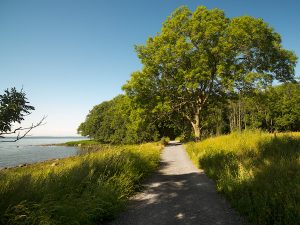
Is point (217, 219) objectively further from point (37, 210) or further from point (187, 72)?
point (187, 72)

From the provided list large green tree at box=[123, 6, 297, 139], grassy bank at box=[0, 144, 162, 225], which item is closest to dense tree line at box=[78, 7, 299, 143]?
large green tree at box=[123, 6, 297, 139]

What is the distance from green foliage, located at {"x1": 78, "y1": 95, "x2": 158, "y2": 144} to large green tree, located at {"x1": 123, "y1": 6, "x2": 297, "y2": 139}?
171 cm

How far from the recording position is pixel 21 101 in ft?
11.6

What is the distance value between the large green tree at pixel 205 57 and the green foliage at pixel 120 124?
1.71 meters

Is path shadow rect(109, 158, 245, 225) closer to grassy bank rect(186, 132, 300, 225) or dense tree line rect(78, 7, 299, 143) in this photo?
grassy bank rect(186, 132, 300, 225)

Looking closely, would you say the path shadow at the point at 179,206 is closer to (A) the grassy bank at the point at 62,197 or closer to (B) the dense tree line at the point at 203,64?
(A) the grassy bank at the point at 62,197

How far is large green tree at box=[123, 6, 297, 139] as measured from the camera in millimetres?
22297

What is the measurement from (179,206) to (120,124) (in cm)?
5490

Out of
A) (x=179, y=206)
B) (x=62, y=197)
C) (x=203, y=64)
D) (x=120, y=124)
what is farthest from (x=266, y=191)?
(x=120, y=124)

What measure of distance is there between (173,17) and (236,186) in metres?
22.6

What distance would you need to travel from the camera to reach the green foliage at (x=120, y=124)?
26391 millimetres

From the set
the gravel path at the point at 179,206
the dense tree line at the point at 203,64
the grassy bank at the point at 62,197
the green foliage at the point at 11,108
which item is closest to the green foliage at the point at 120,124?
the dense tree line at the point at 203,64

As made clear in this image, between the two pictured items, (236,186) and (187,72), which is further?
(187,72)

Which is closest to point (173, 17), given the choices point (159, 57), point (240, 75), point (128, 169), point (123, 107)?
point (159, 57)
